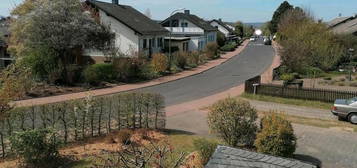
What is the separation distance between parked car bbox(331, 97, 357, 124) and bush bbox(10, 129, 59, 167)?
13.6 meters

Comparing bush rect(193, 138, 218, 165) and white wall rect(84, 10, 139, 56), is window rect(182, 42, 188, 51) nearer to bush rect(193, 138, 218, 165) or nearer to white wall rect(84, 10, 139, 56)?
white wall rect(84, 10, 139, 56)

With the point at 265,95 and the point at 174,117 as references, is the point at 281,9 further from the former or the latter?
the point at 174,117

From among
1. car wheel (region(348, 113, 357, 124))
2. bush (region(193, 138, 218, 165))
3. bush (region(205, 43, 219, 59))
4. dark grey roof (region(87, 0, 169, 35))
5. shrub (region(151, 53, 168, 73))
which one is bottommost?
car wheel (region(348, 113, 357, 124))

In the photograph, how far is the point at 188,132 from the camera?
627 inches

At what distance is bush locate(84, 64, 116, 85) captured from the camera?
2747 cm

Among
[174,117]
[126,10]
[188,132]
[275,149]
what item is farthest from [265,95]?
[126,10]

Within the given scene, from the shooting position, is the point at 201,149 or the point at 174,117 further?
the point at 174,117

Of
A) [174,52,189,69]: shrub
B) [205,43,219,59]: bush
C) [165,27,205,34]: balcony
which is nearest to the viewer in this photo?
[174,52,189,69]: shrub

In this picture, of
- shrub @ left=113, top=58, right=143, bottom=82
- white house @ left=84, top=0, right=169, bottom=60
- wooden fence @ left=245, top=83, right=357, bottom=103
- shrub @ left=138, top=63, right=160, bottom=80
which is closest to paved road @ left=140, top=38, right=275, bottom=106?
shrub @ left=138, top=63, right=160, bottom=80

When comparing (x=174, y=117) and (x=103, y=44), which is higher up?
(x=103, y=44)

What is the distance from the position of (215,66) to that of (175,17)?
73.4 feet

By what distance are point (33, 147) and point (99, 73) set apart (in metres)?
17.9

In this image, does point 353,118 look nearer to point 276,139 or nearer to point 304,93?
point 304,93

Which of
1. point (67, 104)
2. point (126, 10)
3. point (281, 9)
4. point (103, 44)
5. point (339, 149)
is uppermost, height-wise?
point (281, 9)
